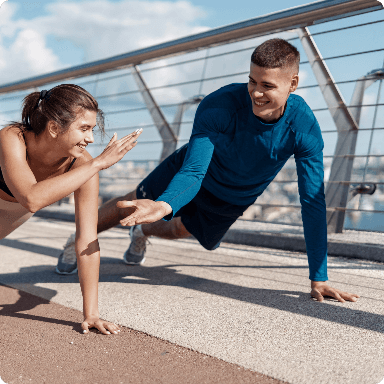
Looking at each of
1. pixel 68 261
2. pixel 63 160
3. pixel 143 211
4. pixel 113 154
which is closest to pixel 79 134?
pixel 113 154

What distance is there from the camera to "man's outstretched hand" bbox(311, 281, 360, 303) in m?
2.17

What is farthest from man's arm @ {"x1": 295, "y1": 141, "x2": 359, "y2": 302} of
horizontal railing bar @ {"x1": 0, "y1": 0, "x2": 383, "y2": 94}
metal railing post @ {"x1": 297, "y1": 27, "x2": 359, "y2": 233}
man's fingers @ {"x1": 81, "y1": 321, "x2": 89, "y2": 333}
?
horizontal railing bar @ {"x1": 0, "y1": 0, "x2": 383, "y2": 94}

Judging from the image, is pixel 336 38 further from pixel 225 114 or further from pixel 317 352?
pixel 317 352

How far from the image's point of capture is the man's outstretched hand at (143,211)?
1438mm

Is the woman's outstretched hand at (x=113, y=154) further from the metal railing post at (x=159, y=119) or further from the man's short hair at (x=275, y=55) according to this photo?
the metal railing post at (x=159, y=119)

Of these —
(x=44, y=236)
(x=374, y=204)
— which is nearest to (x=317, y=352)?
(x=374, y=204)

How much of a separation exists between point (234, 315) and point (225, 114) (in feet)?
3.35

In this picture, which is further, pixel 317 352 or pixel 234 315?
pixel 234 315

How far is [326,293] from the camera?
2.20 metres

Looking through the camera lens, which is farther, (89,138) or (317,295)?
(317,295)

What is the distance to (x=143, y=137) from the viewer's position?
4918 mm

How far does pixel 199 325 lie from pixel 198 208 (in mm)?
838

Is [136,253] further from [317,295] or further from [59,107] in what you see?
[59,107]

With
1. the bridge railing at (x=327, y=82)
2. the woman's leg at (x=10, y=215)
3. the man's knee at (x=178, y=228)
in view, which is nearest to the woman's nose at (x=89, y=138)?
the woman's leg at (x=10, y=215)
